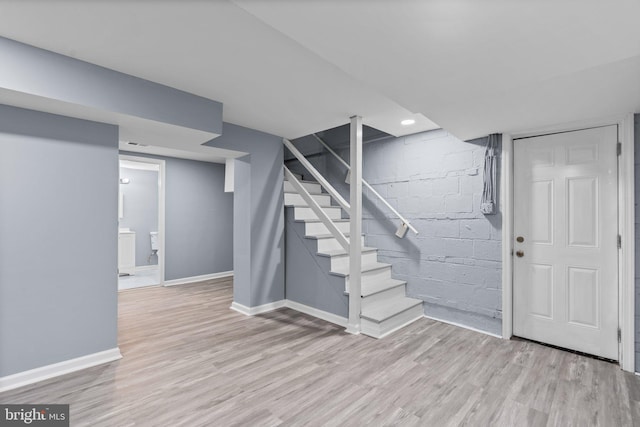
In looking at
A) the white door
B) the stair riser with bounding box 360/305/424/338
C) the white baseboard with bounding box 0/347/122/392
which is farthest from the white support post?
the white baseboard with bounding box 0/347/122/392

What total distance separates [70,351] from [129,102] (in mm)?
1957

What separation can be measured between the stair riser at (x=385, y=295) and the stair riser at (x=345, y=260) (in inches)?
18.1

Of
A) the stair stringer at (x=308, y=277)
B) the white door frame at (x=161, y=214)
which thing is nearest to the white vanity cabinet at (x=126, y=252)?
the white door frame at (x=161, y=214)

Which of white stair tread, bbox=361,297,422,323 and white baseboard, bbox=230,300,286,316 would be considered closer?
white stair tread, bbox=361,297,422,323

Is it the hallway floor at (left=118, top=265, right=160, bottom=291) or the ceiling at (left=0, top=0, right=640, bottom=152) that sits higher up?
the ceiling at (left=0, top=0, right=640, bottom=152)

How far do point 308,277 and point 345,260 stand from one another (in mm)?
503

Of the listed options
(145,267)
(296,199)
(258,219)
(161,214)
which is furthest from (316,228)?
(145,267)

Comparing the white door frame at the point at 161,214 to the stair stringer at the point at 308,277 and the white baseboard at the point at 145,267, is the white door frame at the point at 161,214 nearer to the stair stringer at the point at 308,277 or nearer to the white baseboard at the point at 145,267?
the white baseboard at the point at 145,267

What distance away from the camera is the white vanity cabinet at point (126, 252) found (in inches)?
244

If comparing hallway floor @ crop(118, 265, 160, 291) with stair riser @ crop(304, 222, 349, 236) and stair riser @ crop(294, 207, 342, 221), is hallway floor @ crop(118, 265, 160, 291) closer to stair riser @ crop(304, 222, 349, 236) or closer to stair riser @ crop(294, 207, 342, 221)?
stair riser @ crop(294, 207, 342, 221)

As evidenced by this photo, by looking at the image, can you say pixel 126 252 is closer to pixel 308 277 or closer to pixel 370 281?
pixel 308 277

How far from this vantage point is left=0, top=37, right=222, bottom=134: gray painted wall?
1882 millimetres
